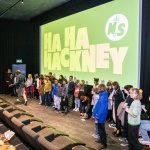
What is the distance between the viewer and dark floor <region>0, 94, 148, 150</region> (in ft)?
22.3

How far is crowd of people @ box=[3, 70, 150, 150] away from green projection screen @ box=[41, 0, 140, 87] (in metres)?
0.54

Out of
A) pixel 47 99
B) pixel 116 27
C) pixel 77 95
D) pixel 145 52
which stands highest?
pixel 116 27

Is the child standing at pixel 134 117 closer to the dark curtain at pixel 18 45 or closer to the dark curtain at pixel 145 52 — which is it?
the dark curtain at pixel 145 52

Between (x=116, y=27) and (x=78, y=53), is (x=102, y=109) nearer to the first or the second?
(x=116, y=27)

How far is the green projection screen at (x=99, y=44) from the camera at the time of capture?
28.0 ft

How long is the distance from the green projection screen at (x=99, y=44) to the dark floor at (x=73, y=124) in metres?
1.67

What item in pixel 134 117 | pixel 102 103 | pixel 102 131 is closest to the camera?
pixel 134 117

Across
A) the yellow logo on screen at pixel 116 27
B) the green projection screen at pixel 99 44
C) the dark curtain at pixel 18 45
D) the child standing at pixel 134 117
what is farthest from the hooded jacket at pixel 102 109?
the dark curtain at pixel 18 45

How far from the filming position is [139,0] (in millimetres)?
8102

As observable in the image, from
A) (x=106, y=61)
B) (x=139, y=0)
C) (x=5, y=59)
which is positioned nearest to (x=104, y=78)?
(x=106, y=61)

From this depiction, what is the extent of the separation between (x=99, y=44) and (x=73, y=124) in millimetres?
3140

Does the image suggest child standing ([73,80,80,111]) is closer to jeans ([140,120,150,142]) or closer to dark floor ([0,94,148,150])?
dark floor ([0,94,148,150])

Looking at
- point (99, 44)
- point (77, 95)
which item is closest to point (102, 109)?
point (77, 95)

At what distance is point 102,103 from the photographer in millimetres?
6125
